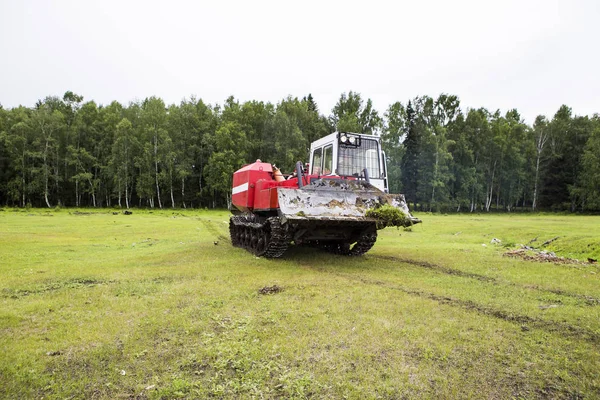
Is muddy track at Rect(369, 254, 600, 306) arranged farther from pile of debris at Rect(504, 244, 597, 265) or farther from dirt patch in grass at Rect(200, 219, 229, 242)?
dirt patch in grass at Rect(200, 219, 229, 242)

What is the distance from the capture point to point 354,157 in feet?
36.4

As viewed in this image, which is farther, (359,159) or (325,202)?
(359,159)

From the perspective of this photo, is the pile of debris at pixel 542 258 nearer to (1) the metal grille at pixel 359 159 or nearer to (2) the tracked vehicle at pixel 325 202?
(2) the tracked vehicle at pixel 325 202

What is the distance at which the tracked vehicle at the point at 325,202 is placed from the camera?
8.89m

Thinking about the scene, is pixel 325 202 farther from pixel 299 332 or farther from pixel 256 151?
pixel 256 151

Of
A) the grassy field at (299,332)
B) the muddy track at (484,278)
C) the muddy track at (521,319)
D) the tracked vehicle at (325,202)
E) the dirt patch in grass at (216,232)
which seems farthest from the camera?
the dirt patch in grass at (216,232)

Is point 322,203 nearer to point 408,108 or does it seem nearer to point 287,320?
point 287,320

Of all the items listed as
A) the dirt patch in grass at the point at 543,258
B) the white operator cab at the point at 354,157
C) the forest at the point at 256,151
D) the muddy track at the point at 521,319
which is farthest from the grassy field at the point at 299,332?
the forest at the point at 256,151

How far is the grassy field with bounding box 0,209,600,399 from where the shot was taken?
3.40 m

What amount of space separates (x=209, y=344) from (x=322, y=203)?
17.5 feet

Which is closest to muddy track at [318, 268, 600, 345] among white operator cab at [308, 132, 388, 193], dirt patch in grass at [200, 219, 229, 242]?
white operator cab at [308, 132, 388, 193]

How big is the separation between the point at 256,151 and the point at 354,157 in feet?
129

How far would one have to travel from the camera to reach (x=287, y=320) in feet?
16.2

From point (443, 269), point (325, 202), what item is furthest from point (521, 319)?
point (325, 202)
